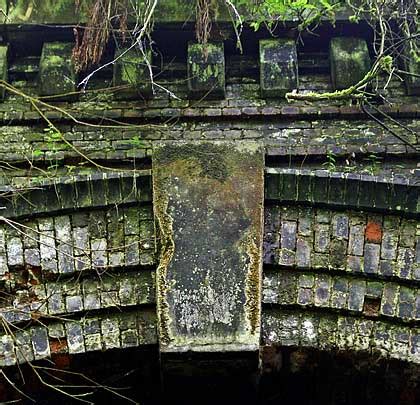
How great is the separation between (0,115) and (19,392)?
77.9 inches

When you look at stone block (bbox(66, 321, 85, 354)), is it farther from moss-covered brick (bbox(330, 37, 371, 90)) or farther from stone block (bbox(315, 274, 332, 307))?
moss-covered brick (bbox(330, 37, 371, 90))

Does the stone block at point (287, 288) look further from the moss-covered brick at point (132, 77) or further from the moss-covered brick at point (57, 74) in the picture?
the moss-covered brick at point (57, 74)

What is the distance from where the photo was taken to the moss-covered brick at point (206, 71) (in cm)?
631

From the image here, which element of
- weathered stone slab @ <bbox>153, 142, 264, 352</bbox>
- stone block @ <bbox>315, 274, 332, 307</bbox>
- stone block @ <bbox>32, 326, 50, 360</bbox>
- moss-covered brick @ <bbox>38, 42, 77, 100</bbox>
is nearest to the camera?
weathered stone slab @ <bbox>153, 142, 264, 352</bbox>

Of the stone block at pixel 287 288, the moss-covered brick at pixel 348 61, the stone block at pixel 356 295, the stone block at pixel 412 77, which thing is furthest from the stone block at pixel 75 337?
the stone block at pixel 412 77

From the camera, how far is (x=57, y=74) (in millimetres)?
6316

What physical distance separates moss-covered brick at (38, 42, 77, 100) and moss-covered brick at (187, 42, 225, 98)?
2.72 ft

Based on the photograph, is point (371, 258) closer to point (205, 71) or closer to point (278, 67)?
point (278, 67)

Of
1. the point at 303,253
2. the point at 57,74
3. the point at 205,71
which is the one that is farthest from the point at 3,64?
the point at 303,253

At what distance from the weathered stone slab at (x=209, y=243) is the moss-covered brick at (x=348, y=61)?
120cm

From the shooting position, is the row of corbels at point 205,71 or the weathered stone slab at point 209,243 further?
the row of corbels at point 205,71

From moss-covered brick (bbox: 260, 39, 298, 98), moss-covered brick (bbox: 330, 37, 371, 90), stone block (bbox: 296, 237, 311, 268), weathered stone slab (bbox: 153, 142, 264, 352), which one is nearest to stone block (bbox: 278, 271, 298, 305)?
stone block (bbox: 296, 237, 311, 268)

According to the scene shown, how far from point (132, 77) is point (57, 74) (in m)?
0.52

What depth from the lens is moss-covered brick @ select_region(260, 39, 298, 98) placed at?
632 centimetres
